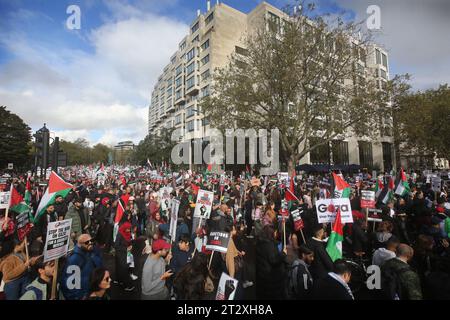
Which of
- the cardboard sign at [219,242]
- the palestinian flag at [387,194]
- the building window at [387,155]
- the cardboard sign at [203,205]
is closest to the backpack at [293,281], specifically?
the cardboard sign at [219,242]

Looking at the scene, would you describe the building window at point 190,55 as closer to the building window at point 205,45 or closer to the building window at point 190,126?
the building window at point 205,45

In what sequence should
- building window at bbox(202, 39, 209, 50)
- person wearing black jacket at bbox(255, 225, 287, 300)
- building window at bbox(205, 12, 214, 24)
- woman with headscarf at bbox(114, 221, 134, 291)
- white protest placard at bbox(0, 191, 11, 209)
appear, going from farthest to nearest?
building window at bbox(205, 12, 214, 24) → building window at bbox(202, 39, 209, 50) → white protest placard at bbox(0, 191, 11, 209) → woman with headscarf at bbox(114, 221, 134, 291) → person wearing black jacket at bbox(255, 225, 287, 300)

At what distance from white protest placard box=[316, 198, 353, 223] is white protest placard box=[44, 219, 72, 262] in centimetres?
502

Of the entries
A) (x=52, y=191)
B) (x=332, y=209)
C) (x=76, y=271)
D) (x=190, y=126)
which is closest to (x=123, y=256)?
(x=76, y=271)

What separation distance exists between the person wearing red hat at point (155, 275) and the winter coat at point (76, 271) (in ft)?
3.64

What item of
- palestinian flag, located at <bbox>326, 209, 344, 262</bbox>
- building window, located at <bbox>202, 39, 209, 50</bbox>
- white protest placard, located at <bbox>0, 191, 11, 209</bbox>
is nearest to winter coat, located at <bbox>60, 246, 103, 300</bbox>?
white protest placard, located at <bbox>0, 191, 11, 209</bbox>

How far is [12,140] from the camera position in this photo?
163 feet

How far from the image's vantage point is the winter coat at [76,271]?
4.25 meters

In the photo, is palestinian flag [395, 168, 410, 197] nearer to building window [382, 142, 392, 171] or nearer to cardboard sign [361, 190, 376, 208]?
cardboard sign [361, 190, 376, 208]

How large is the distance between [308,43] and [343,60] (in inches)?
123

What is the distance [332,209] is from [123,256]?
4812 millimetres

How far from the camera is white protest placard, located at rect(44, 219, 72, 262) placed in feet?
14.4

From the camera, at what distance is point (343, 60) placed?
21391 mm
